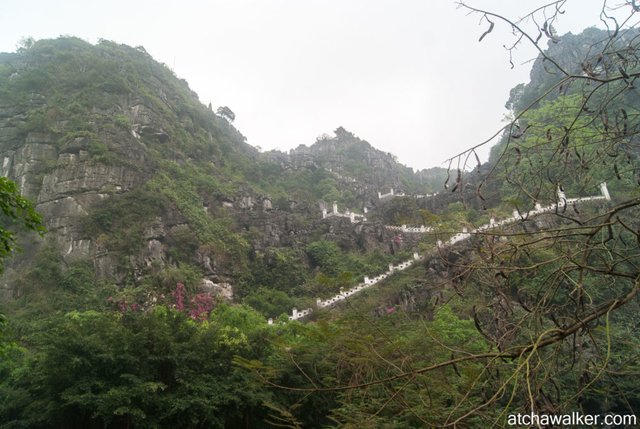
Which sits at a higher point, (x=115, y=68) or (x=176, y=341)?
(x=115, y=68)

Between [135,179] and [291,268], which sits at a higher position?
[135,179]

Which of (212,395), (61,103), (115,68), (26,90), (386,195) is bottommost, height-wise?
(212,395)

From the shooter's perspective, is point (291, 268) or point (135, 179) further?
point (135, 179)

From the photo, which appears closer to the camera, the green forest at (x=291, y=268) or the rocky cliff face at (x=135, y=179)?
the green forest at (x=291, y=268)

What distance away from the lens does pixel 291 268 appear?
21578 millimetres

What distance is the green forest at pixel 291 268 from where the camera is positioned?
2396mm

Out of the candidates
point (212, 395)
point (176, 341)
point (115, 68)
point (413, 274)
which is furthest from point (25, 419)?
point (115, 68)

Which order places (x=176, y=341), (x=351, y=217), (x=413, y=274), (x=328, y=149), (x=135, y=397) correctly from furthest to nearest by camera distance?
(x=328, y=149)
(x=351, y=217)
(x=413, y=274)
(x=176, y=341)
(x=135, y=397)

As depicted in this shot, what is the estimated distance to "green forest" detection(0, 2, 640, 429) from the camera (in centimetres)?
240

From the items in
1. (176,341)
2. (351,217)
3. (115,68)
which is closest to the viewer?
(176,341)

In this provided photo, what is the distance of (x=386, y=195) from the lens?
1494 inches

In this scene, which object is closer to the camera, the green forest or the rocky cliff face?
the green forest

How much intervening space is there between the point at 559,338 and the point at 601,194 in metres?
24.4

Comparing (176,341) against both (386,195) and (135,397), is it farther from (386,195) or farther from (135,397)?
Answer: (386,195)
